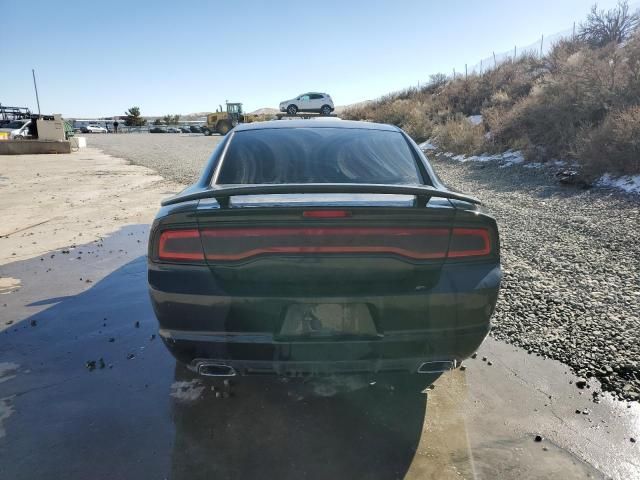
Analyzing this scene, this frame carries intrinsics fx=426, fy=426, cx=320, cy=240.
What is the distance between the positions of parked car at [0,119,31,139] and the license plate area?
26.3 meters

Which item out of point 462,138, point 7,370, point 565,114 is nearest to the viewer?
point 7,370

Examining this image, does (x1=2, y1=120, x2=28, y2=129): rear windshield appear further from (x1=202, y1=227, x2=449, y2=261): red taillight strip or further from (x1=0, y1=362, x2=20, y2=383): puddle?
(x1=202, y1=227, x2=449, y2=261): red taillight strip

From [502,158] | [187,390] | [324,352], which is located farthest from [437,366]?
[502,158]

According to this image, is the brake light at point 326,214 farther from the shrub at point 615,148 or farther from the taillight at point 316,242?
the shrub at point 615,148

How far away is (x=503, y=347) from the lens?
3047 millimetres

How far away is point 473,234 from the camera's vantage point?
6.78 ft

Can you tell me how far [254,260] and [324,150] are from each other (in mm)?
1233

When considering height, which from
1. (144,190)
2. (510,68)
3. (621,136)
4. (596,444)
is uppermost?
(510,68)

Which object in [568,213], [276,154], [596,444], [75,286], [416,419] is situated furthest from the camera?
[568,213]

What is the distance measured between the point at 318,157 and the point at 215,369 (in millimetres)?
1504

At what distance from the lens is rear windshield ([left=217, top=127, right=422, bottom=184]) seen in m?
2.66

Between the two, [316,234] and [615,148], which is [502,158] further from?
[316,234]

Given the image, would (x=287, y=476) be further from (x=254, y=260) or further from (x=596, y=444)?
(x=596, y=444)

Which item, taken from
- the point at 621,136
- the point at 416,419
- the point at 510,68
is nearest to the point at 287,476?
the point at 416,419
